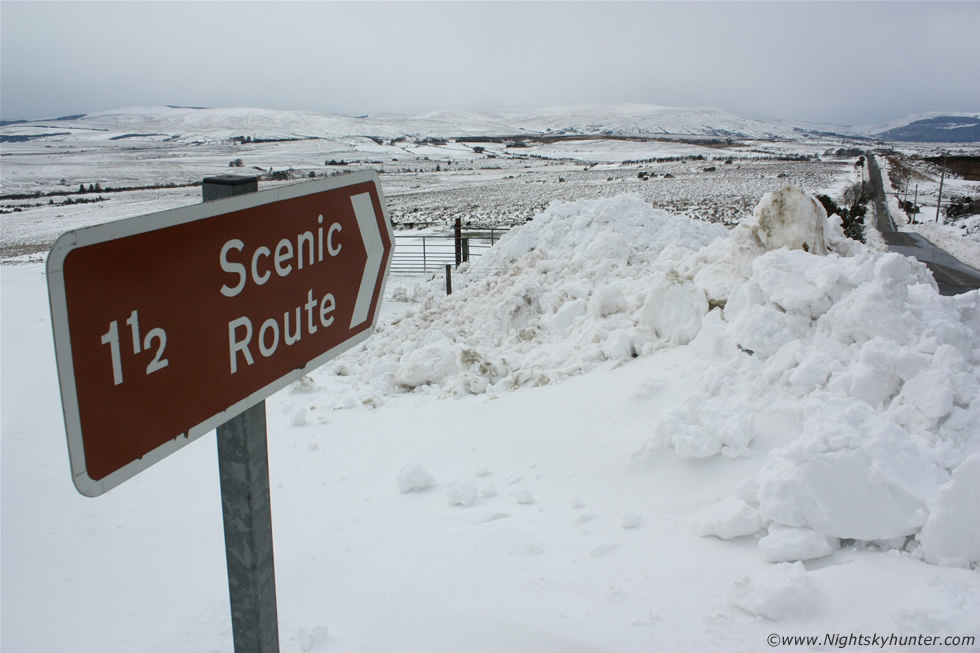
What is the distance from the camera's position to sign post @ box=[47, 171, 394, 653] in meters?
0.94

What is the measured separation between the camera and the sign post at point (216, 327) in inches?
36.9

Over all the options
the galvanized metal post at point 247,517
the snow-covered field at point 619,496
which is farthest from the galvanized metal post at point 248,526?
the snow-covered field at point 619,496

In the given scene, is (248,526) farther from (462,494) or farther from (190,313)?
(462,494)

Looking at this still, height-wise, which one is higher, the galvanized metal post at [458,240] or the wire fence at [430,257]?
the galvanized metal post at [458,240]

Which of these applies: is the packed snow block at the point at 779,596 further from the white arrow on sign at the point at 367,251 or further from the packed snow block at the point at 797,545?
the white arrow on sign at the point at 367,251

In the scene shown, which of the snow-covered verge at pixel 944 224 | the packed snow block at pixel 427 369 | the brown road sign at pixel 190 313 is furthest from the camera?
the snow-covered verge at pixel 944 224

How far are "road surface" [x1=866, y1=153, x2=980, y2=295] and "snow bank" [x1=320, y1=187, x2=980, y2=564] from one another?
7.30m

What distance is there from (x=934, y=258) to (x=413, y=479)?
19.6 metres

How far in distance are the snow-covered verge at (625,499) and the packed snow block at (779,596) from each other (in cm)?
1

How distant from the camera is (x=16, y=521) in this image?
399cm

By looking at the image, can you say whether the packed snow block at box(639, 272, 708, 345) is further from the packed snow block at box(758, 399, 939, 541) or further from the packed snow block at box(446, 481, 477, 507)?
the packed snow block at box(446, 481, 477, 507)

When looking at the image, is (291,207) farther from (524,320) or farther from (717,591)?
(524,320)

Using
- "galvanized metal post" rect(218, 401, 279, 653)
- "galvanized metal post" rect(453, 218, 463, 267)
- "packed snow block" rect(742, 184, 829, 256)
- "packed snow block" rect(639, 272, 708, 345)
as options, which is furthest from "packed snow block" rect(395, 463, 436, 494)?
"galvanized metal post" rect(453, 218, 463, 267)

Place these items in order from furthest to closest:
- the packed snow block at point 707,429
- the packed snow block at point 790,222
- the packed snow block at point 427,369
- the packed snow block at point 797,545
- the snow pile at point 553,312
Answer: the packed snow block at point 427,369
the snow pile at point 553,312
the packed snow block at point 790,222
the packed snow block at point 707,429
the packed snow block at point 797,545
